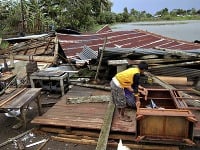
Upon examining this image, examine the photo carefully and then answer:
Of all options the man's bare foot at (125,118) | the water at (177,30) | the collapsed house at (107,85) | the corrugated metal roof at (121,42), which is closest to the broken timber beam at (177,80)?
the collapsed house at (107,85)

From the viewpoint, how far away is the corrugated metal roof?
45.4ft

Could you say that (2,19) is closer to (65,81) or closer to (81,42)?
(81,42)

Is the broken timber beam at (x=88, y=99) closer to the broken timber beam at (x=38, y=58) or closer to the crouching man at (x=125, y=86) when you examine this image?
the crouching man at (x=125, y=86)

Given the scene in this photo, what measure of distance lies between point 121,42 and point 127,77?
29.1 feet

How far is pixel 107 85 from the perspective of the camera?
30.7ft

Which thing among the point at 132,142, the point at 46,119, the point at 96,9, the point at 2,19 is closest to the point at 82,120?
the point at 46,119

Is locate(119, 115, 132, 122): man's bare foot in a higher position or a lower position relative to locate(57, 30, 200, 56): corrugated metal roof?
lower

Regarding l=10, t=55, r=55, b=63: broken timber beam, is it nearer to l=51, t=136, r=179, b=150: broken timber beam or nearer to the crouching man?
the crouching man

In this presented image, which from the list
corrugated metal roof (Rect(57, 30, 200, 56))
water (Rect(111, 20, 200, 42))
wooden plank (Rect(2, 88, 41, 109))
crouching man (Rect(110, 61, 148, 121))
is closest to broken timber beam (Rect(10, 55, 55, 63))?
corrugated metal roof (Rect(57, 30, 200, 56))

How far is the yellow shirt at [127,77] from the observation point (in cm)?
646

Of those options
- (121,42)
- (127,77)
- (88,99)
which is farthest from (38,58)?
(127,77)

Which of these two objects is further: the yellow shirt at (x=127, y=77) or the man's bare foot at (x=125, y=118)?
the man's bare foot at (x=125, y=118)

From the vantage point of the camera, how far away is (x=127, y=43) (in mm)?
15172

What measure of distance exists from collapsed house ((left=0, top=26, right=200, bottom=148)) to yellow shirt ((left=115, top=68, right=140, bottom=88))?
768mm
